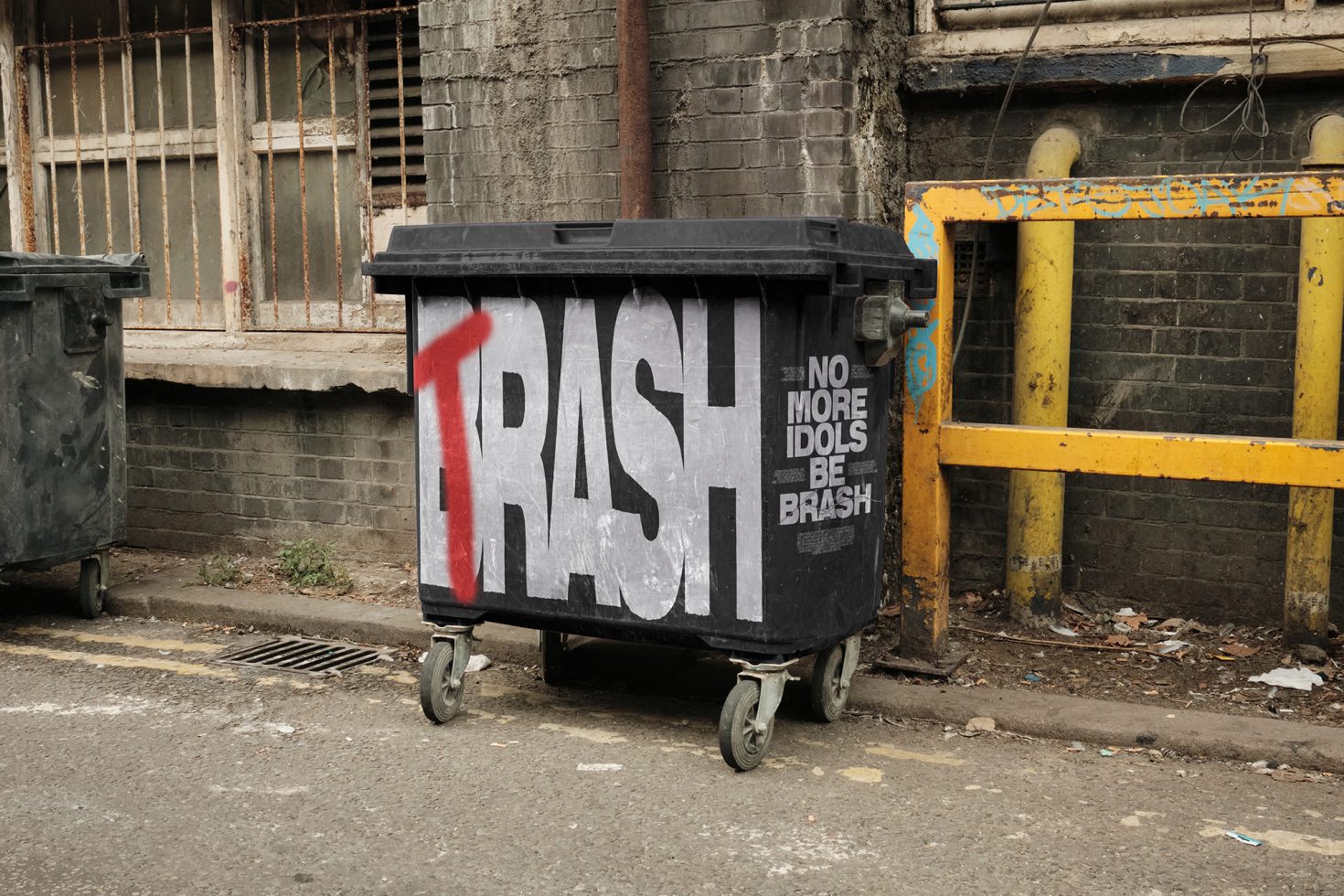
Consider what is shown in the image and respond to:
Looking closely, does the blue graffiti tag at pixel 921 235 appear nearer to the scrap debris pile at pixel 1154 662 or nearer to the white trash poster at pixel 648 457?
the white trash poster at pixel 648 457

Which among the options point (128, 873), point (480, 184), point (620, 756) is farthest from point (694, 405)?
point (480, 184)

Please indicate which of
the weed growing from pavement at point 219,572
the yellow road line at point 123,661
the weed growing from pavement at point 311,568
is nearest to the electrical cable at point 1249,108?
the weed growing from pavement at point 311,568

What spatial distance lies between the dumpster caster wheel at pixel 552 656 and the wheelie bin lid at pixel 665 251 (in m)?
1.27

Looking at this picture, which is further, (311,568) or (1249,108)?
(311,568)

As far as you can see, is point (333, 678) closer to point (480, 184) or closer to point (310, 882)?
point (310, 882)

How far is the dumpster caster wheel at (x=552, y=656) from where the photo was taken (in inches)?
193

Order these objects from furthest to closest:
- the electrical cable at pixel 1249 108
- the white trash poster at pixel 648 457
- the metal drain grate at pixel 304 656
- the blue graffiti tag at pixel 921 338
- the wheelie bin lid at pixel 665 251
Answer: the metal drain grate at pixel 304 656
the electrical cable at pixel 1249 108
the blue graffiti tag at pixel 921 338
the white trash poster at pixel 648 457
the wheelie bin lid at pixel 665 251

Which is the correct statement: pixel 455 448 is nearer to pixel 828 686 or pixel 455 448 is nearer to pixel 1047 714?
pixel 828 686

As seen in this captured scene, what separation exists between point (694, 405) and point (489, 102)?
2647 mm

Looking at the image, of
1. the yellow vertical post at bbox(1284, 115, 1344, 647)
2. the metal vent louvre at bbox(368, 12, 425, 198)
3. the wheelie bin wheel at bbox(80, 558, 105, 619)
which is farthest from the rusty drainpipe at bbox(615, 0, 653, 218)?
the wheelie bin wheel at bbox(80, 558, 105, 619)

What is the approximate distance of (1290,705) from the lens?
4.57 m

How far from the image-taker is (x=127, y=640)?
18.9 feet

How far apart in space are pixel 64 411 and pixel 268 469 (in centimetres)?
142

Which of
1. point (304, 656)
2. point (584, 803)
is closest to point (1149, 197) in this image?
point (584, 803)
